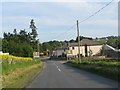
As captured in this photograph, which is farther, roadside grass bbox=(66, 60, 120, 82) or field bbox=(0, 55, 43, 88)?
roadside grass bbox=(66, 60, 120, 82)

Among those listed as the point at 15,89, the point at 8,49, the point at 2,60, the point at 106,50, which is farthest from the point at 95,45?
the point at 15,89

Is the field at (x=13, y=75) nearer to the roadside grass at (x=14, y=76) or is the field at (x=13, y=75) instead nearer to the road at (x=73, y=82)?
the roadside grass at (x=14, y=76)

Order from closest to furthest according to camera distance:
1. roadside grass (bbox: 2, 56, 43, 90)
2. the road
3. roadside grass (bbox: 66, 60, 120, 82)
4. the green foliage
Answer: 1. the road
2. roadside grass (bbox: 2, 56, 43, 90)
3. roadside grass (bbox: 66, 60, 120, 82)
4. the green foliage

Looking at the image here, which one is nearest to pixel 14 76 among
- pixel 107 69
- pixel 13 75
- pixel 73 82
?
pixel 13 75

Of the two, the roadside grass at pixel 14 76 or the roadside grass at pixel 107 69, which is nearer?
the roadside grass at pixel 14 76

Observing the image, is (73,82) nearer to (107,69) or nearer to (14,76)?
(107,69)

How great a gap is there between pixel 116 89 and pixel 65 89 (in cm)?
250

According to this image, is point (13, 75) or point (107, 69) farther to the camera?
point (13, 75)

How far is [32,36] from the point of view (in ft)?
513

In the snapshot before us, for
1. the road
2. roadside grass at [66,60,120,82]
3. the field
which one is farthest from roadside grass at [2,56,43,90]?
roadside grass at [66,60,120,82]

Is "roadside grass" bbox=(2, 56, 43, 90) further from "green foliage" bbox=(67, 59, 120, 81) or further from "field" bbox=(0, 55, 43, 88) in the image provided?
"green foliage" bbox=(67, 59, 120, 81)

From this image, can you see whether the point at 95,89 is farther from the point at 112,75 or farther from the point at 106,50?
the point at 106,50

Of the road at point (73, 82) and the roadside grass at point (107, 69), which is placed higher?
the roadside grass at point (107, 69)

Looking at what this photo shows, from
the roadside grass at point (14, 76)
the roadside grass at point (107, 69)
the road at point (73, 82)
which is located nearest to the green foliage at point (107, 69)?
the roadside grass at point (107, 69)
